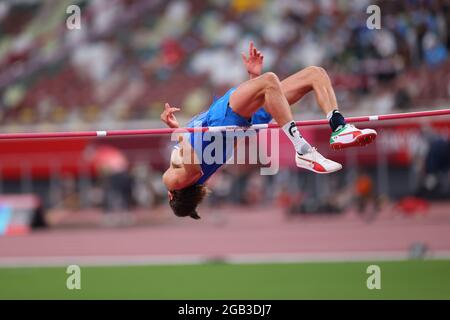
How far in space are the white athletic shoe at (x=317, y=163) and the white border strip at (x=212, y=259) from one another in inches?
225

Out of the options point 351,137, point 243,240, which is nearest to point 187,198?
point 351,137

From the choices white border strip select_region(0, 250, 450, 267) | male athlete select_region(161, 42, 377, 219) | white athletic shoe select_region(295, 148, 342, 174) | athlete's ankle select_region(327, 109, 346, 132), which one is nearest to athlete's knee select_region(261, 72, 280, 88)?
male athlete select_region(161, 42, 377, 219)

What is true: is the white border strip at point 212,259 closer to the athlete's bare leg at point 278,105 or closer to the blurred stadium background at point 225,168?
the blurred stadium background at point 225,168

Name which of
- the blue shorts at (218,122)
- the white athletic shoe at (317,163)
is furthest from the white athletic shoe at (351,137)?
the blue shorts at (218,122)

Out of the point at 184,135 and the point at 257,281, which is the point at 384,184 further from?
the point at 184,135

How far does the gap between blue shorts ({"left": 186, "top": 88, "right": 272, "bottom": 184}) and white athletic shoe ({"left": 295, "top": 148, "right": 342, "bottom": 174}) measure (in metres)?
0.60

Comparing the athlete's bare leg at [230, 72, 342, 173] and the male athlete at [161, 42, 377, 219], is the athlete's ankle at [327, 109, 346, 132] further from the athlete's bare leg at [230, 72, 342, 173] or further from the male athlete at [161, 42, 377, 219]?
the athlete's bare leg at [230, 72, 342, 173]

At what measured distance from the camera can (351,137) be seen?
651cm

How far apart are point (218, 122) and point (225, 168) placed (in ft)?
33.6

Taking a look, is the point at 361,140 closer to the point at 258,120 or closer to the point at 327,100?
the point at 327,100

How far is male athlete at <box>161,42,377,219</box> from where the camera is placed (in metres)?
6.66

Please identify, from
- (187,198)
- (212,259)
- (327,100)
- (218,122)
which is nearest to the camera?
(327,100)

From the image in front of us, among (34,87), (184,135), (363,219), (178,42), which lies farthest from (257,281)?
(34,87)

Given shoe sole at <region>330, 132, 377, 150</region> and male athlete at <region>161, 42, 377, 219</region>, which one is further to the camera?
male athlete at <region>161, 42, 377, 219</region>
